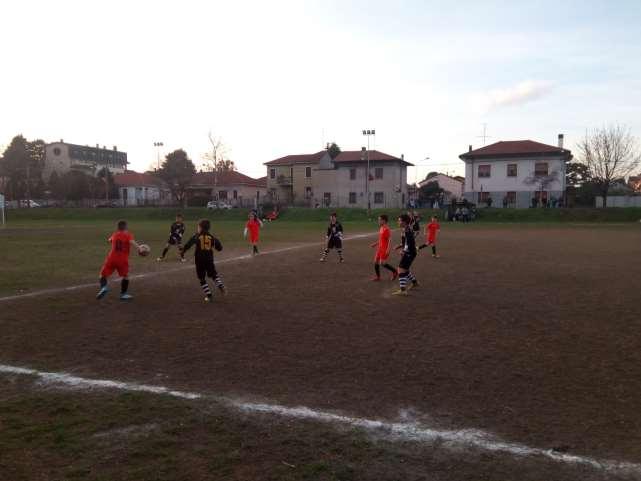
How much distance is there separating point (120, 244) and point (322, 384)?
6506 mm

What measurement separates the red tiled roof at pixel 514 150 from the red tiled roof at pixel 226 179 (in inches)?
1357

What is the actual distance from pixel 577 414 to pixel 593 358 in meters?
2.05

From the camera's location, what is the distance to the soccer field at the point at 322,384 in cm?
406

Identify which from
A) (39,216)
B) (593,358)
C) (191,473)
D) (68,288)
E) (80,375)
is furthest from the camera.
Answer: (39,216)

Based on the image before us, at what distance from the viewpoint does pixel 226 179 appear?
7750cm

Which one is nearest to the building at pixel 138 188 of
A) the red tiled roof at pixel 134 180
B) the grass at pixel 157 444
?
the red tiled roof at pixel 134 180

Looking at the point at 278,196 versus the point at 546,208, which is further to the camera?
the point at 278,196

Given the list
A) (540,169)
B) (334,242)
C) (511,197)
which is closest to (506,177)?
(511,197)

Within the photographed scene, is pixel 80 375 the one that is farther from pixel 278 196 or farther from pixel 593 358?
pixel 278 196

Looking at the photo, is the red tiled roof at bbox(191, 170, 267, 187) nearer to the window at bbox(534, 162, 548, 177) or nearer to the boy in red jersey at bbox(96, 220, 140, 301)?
the window at bbox(534, 162, 548, 177)

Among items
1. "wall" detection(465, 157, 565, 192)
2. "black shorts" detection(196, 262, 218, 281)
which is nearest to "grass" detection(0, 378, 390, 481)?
"black shorts" detection(196, 262, 218, 281)

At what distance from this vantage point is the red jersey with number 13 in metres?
10.5

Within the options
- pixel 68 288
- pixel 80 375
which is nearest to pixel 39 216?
pixel 68 288

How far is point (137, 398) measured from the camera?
5320 millimetres
